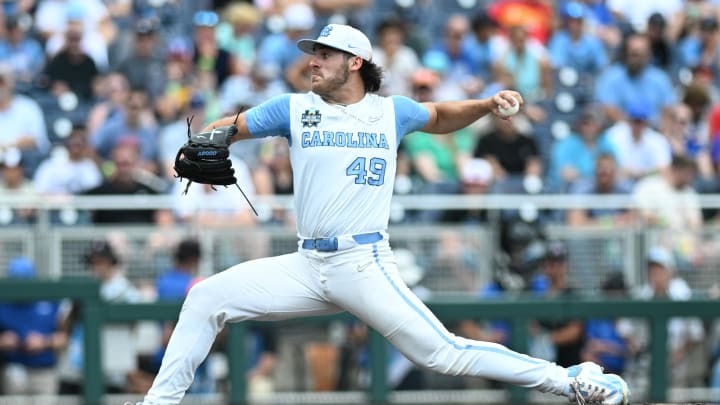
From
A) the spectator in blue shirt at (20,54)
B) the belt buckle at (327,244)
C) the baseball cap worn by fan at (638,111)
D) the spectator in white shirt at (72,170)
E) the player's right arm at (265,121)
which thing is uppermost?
the spectator in blue shirt at (20,54)

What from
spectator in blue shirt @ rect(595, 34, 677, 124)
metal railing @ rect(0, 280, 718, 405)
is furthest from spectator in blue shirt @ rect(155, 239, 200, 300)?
spectator in blue shirt @ rect(595, 34, 677, 124)

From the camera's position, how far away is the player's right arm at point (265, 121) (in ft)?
22.4

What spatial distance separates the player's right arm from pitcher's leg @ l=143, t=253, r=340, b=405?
2.22 ft

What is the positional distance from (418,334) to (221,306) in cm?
100

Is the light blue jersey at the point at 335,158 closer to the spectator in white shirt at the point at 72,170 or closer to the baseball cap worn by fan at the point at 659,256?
the baseball cap worn by fan at the point at 659,256

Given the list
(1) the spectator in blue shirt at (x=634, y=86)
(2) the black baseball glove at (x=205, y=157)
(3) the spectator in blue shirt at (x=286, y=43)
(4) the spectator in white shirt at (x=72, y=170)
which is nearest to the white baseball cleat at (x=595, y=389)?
(2) the black baseball glove at (x=205, y=157)

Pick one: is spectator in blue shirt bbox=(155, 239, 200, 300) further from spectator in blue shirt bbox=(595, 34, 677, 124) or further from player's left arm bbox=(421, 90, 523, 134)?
spectator in blue shirt bbox=(595, 34, 677, 124)

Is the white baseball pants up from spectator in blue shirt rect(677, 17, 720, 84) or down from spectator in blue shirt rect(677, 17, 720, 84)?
down

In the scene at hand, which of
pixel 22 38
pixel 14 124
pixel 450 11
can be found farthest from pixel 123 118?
pixel 450 11

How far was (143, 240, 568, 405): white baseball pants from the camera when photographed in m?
6.68

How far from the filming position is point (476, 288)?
11.5 m

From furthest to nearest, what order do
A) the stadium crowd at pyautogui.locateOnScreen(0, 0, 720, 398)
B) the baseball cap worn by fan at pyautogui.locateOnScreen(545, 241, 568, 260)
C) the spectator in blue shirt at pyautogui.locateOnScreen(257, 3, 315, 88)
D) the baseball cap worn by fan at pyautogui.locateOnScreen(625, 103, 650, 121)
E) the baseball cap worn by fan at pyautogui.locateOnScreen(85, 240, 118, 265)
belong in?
the spectator in blue shirt at pyautogui.locateOnScreen(257, 3, 315, 88)
the baseball cap worn by fan at pyautogui.locateOnScreen(625, 103, 650, 121)
the stadium crowd at pyautogui.locateOnScreen(0, 0, 720, 398)
the baseball cap worn by fan at pyautogui.locateOnScreen(545, 241, 568, 260)
the baseball cap worn by fan at pyautogui.locateOnScreen(85, 240, 118, 265)

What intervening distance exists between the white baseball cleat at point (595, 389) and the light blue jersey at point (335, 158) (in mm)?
1252

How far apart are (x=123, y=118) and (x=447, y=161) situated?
307 centimetres
